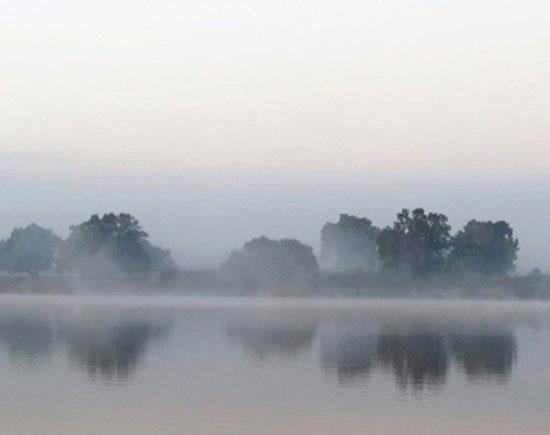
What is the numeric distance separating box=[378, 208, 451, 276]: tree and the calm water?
215ft

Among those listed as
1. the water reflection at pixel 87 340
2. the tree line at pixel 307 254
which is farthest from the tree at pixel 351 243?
the water reflection at pixel 87 340

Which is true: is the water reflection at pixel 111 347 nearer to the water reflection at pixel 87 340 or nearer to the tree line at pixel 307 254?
the water reflection at pixel 87 340

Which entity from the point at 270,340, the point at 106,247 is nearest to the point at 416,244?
the point at 106,247

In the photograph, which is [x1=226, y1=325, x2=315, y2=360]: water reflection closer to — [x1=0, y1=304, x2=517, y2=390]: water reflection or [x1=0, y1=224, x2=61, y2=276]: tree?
[x1=0, y1=304, x2=517, y2=390]: water reflection

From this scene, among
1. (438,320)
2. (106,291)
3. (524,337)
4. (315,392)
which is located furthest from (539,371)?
(106,291)

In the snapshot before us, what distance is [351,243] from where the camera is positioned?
132750 millimetres

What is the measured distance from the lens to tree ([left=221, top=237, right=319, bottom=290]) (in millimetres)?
125688

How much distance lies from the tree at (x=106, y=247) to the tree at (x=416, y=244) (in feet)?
85.6

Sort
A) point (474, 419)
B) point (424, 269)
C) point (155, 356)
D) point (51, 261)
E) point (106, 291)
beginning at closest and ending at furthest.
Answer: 1. point (474, 419)
2. point (155, 356)
3. point (424, 269)
4. point (106, 291)
5. point (51, 261)

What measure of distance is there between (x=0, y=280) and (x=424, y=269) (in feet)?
137

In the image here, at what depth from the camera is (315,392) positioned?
28.9 metres

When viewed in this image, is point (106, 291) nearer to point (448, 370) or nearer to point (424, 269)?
point (424, 269)

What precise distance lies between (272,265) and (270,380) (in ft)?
315

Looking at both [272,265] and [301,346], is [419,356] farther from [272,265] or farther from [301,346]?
[272,265]
